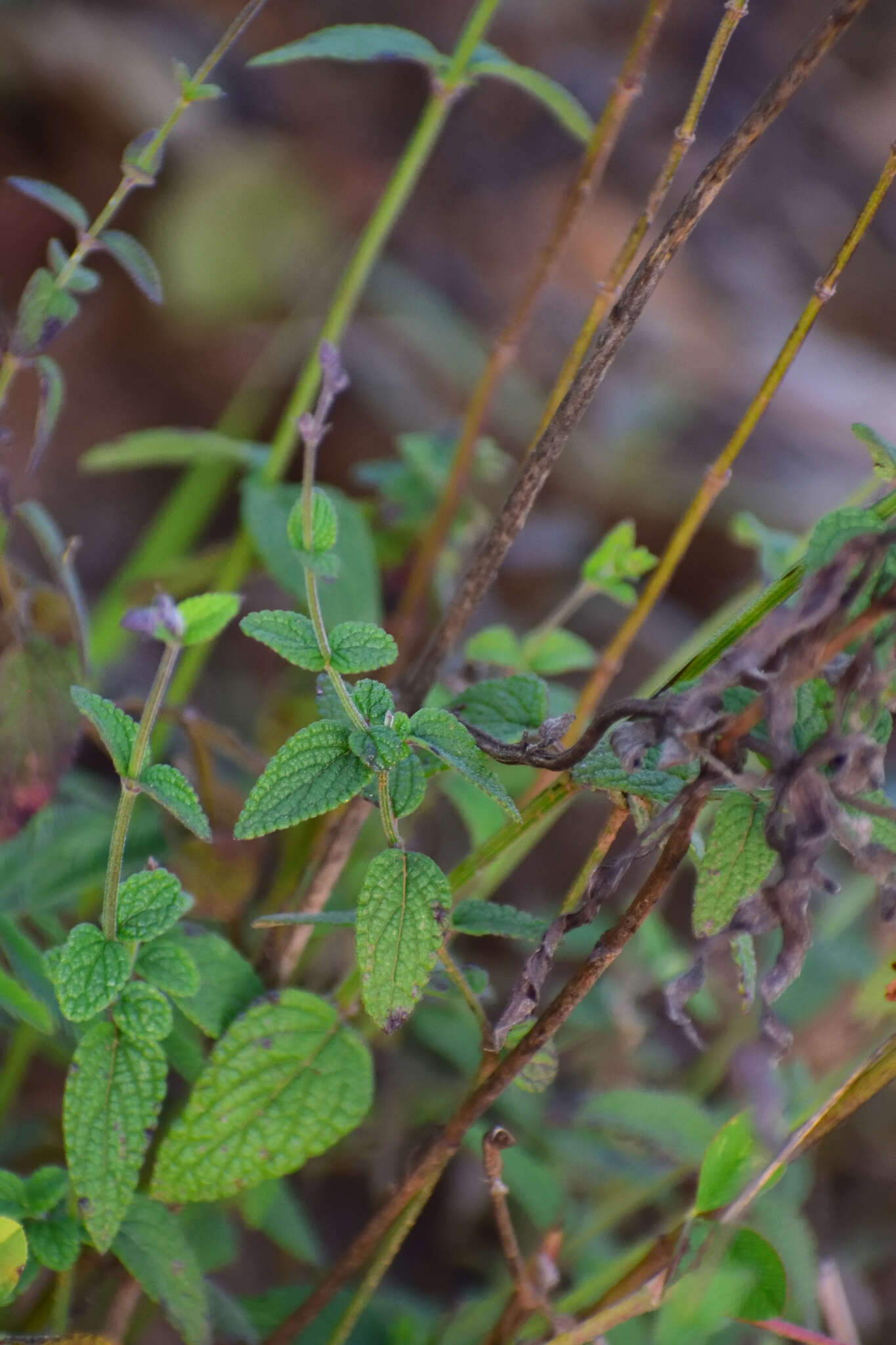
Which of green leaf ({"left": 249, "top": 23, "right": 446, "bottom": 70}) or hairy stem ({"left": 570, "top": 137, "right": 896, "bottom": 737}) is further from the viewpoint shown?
green leaf ({"left": 249, "top": 23, "right": 446, "bottom": 70})

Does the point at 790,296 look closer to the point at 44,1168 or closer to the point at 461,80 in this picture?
the point at 461,80

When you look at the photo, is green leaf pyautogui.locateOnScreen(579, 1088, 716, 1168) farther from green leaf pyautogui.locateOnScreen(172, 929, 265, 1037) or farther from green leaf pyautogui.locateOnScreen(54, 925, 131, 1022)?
green leaf pyautogui.locateOnScreen(54, 925, 131, 1022)

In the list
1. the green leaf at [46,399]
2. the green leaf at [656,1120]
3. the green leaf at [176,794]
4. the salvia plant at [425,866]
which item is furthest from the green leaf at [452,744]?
the green leaf at [656,1120]

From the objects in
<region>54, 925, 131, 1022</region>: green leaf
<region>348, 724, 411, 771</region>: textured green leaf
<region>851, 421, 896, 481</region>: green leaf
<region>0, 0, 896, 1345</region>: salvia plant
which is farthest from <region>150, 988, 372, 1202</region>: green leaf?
<region>851, 421, 896, 481</region>: green leaf

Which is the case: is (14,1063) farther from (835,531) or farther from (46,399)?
(835,531)

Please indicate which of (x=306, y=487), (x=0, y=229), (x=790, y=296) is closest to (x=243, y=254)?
(x=0, y=229)

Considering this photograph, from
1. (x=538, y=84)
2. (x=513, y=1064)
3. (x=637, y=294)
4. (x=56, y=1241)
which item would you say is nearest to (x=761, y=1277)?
(x=513, y=1064)
